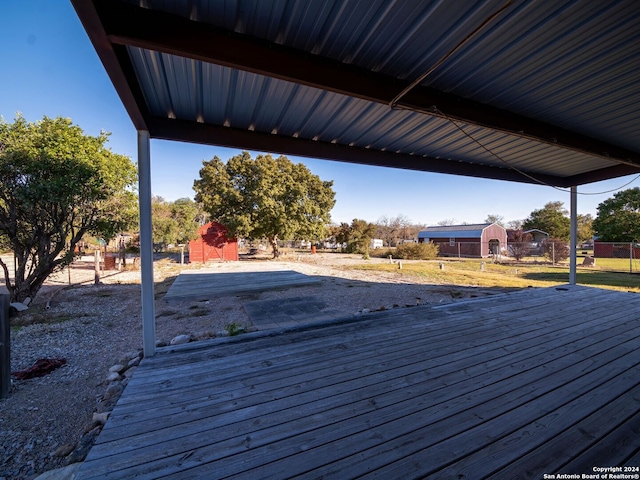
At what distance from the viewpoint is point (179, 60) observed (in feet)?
6.13

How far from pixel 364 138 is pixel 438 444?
3.04 m

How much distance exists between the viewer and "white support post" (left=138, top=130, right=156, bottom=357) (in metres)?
2.41

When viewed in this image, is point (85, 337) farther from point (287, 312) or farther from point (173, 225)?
point (173, 225)

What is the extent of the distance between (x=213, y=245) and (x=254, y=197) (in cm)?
413

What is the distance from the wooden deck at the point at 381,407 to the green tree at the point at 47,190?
17.8 feet

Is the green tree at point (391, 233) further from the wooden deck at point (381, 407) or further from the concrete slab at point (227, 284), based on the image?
the wooden deck at point (381, 407)

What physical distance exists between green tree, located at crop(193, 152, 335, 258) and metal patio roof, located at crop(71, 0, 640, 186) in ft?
42.3

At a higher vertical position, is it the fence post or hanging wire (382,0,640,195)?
hanging wire (382,0,640,195)

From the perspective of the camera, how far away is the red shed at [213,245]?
15938 mm

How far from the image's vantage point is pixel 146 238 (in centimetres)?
248

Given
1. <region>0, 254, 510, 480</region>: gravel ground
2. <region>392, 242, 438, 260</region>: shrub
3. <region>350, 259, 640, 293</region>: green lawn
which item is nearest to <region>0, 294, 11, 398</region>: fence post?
<region>0, 254, 510, 480</region>: gravel ground

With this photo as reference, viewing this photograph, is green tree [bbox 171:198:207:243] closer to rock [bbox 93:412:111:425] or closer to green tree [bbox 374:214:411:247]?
rock [bbox 93:412:111:425]

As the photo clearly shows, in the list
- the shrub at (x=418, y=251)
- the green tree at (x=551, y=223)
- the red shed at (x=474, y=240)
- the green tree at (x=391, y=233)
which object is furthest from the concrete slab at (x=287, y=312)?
the green tree at (x=551, y=223)

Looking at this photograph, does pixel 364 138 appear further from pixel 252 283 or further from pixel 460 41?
pixel 252 283
